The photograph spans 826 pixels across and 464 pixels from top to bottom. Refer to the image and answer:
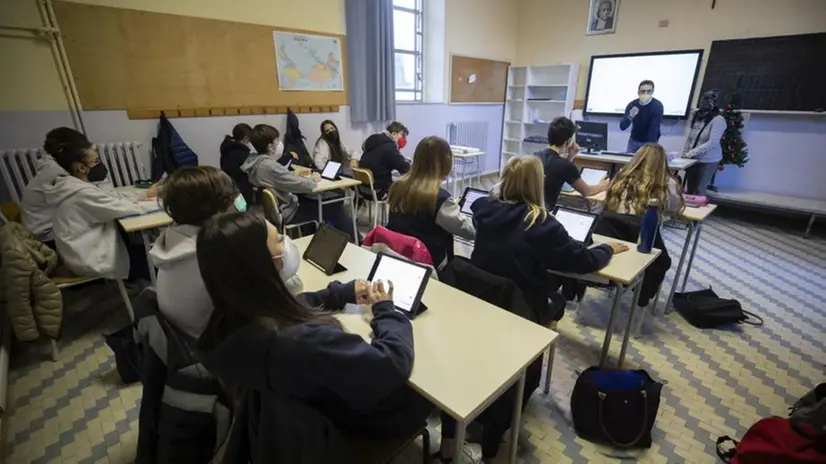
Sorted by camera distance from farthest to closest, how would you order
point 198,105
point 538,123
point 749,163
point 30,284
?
point 538,123
point 749,163
point 198,105
point 30,284

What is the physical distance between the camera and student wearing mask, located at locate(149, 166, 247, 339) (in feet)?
3.50

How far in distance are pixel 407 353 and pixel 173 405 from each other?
2.13 feet

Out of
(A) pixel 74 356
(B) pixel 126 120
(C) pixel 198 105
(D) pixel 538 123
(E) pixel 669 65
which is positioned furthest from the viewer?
(D) pixel 538 123

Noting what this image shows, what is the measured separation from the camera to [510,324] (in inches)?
50.4

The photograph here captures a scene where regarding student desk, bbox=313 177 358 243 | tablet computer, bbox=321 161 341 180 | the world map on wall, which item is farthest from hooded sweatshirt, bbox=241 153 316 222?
the world map on wall

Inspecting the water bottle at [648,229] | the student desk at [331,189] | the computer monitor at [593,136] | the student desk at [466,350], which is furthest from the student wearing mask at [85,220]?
the computer monitor at [593,136]

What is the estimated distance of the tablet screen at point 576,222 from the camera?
6.26ft

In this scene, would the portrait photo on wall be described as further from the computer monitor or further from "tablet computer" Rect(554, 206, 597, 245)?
"tablet computer" Rect(554, 206, 597, 245)

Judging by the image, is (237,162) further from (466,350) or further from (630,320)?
(630,320)

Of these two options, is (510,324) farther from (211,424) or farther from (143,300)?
(143,300)

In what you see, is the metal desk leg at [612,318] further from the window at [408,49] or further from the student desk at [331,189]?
the window at [408,49]

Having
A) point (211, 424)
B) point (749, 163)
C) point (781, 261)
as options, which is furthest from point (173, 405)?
point (749, 163)

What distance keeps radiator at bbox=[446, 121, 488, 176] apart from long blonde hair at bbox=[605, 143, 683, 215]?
3.68 m

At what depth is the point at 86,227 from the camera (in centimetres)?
210
